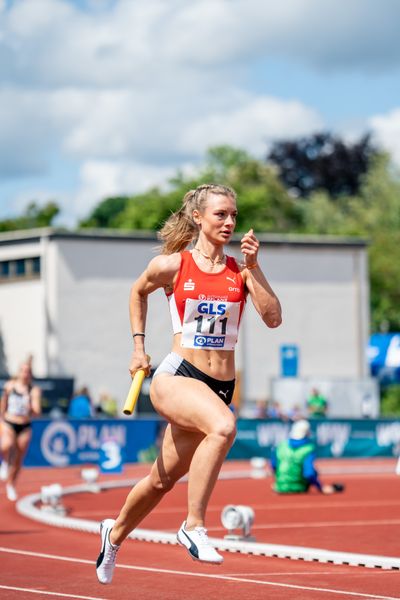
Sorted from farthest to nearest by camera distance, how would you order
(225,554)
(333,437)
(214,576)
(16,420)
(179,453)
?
(333,437) < (16,420) < (225,554) < (214,576) < (179,453)

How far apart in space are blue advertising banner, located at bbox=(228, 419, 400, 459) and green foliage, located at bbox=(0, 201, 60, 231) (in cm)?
6057

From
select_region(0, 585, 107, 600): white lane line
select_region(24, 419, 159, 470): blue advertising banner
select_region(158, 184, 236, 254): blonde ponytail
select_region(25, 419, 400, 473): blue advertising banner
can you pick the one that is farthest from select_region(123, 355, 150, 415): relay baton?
select_region(24, 419, 159, 470): blue advertising banner

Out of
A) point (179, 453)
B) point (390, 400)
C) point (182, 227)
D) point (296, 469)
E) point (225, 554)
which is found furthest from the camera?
point (390, 400)

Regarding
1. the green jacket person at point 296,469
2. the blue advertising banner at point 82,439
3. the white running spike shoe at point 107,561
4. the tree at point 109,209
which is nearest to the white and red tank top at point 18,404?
the green jacket person at point 296,469

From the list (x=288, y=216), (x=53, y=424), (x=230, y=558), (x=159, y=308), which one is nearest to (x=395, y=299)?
(x=288, y=216)

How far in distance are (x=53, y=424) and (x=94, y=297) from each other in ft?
56.6

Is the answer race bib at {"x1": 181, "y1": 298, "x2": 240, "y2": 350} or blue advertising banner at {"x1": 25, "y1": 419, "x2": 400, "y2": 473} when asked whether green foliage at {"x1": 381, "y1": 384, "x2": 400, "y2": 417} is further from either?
race bib at {"x1": 181, "y1": 298, "x2": 240, "y2": 350}

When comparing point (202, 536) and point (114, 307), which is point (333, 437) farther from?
point (202, 536)

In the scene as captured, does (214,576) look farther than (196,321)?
Yes

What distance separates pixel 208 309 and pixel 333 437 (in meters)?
26.8

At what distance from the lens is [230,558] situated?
1203 cm

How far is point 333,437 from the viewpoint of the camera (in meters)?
34.4

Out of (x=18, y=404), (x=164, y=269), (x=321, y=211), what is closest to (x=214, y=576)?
(x=164, y=269)

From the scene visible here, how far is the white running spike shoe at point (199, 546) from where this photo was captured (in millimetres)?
7418
